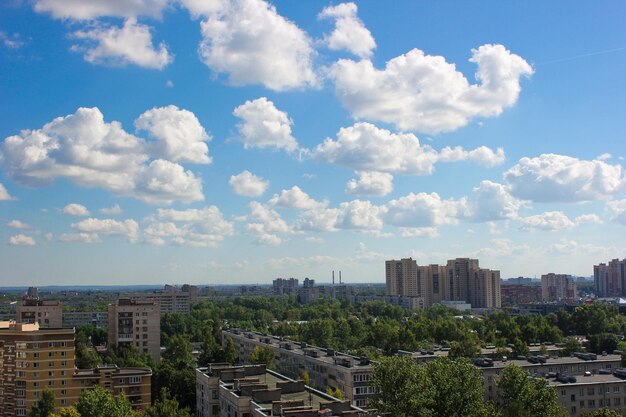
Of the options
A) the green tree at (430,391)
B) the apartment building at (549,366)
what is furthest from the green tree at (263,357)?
the green tree at (430,391)

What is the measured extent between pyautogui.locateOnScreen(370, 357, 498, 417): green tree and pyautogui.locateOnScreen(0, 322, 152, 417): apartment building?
2428 centimetres

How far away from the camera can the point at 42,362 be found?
51.4 meters

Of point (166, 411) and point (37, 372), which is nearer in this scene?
point (166, 411)

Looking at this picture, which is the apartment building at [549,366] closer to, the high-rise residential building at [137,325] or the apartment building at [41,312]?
the high-rise residential building at [137,325]

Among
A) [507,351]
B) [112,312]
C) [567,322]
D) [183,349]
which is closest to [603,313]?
[567,322]

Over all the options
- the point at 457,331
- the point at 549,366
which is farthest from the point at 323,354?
the point at 457,331

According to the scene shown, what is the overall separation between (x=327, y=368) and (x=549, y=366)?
1997 cm

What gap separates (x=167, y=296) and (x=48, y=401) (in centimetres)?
14911

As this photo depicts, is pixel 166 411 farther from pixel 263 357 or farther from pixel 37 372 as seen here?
pixel 263 357

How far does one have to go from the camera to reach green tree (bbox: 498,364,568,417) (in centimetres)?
3988

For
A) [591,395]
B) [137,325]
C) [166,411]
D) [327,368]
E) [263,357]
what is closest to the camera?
[166,411]

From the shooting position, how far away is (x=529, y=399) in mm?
40250

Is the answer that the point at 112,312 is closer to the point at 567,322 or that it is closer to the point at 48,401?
the point at 48,401

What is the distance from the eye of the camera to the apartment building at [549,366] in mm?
56281
